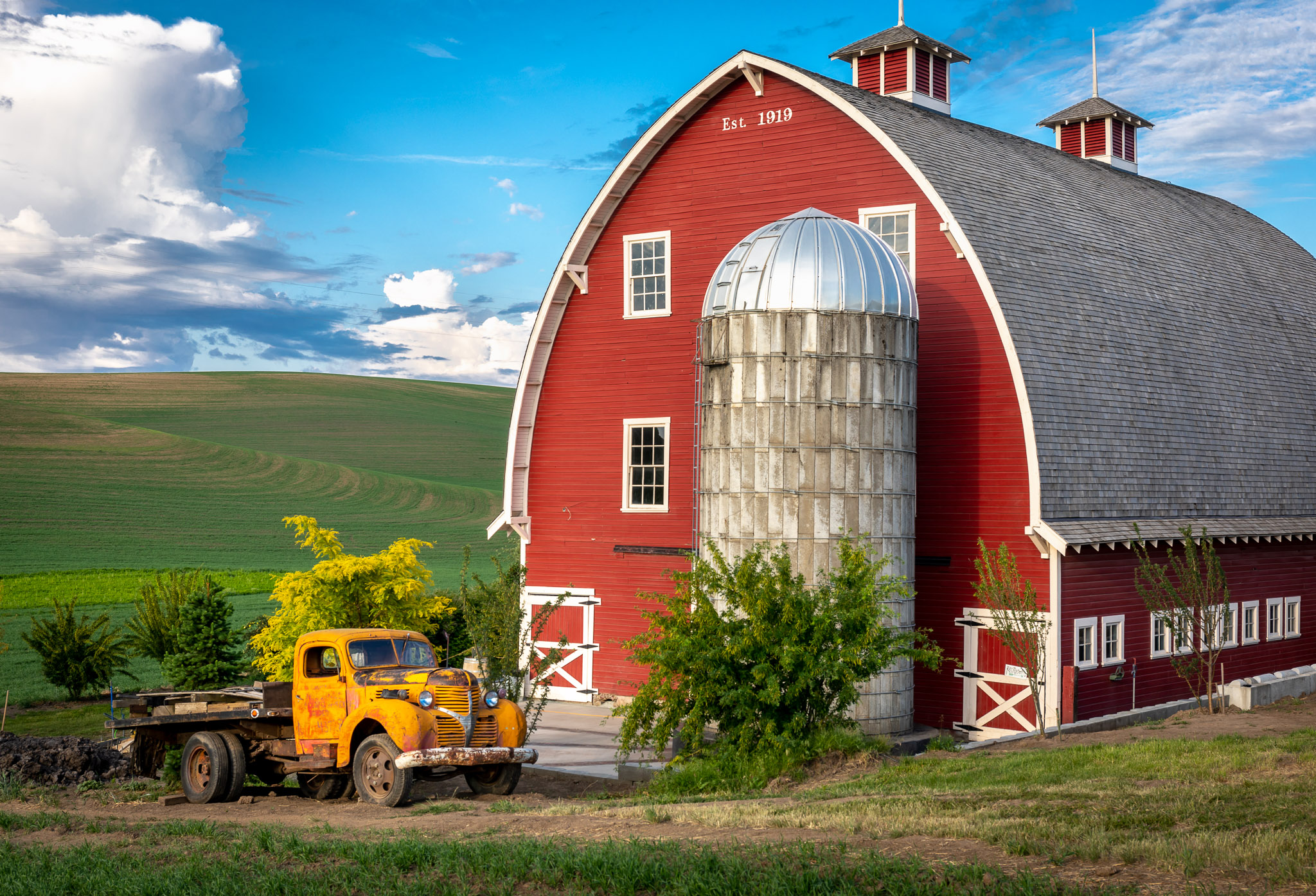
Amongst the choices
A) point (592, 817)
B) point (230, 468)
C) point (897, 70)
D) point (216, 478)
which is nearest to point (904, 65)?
point (897, 70)

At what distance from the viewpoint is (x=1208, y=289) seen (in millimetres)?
26391

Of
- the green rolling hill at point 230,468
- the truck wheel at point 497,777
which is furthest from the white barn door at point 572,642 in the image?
the green rolling hill at point 230,468

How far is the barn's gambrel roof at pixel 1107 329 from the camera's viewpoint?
2083 cm

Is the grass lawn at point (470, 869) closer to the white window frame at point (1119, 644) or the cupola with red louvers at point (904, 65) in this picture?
the white window frame at point (1119, 644)

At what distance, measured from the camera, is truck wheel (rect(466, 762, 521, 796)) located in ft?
52.0

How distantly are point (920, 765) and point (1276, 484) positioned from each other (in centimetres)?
1436

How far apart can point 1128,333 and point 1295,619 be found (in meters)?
8.35

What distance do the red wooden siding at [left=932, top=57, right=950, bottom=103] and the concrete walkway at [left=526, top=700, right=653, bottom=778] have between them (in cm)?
1603

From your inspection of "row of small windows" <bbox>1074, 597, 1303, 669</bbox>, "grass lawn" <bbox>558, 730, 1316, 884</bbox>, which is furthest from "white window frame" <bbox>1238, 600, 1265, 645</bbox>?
"grass lawn" <bbox>558, 730, 1316, 884</bbox>

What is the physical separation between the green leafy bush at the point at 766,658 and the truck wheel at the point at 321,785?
394cm

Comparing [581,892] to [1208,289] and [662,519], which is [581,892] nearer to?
[662,519]

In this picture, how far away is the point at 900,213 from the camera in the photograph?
72.8 feet

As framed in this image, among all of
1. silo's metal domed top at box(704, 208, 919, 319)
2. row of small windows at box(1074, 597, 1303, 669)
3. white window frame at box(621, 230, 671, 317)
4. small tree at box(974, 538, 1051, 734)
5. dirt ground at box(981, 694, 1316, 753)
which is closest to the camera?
dirt ground at box(981, 694, 1316, 753)

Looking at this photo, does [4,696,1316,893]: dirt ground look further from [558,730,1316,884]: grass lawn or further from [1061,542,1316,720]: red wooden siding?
[1061,542,1316,720]: red wooden siding
